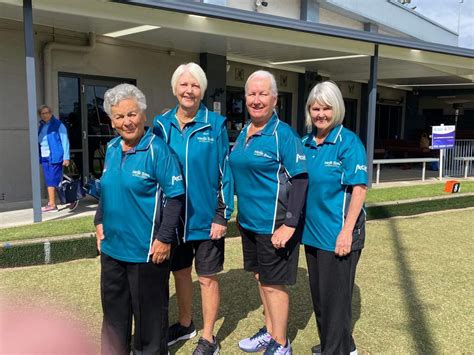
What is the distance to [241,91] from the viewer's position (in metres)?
13.1

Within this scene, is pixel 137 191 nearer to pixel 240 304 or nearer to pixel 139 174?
pixel 139 174

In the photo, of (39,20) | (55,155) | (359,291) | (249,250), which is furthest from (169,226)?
(39,20)

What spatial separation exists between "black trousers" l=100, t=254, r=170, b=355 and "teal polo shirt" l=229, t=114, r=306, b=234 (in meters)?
0.64

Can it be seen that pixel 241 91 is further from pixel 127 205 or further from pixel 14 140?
pixel 127 205

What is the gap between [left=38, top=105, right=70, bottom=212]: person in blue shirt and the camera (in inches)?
Result: 274

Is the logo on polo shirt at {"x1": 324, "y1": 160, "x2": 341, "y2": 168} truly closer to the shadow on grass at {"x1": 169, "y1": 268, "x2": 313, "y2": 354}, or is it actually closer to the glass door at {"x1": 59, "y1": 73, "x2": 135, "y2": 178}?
the shadow on grass at {"x1": 169, "y1": 268, "x2": 313, "y2": 354}

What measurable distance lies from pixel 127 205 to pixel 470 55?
35.3 feet

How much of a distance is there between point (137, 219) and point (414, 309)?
105 inches

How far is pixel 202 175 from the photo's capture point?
281cm

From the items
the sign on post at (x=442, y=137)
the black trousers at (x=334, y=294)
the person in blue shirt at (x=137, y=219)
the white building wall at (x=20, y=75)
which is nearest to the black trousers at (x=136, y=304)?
the person in blue shirt at (x=137, y=219)

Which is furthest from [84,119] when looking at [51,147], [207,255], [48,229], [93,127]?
[207,255]

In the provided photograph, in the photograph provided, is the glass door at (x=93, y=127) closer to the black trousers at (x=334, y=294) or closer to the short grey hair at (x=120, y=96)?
the short grey hair at (x=120, y=96)

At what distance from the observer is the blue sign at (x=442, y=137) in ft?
37.2

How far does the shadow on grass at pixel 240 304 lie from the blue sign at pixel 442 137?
8013 millimetres
